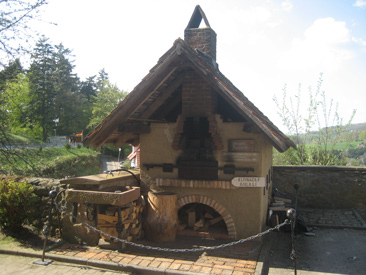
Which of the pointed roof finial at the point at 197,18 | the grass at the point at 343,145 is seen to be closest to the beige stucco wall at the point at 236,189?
the pointed roof finial at the point at 197,18

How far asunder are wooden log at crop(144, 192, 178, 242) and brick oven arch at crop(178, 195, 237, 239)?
1.64 feet

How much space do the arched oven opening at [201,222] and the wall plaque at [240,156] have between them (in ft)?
4.86

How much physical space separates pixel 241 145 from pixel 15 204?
5.19 m

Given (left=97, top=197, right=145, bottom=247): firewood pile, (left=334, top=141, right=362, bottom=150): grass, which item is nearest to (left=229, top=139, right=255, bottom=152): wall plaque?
(left=97, top=197, right=145, bottom=247): firewood pile

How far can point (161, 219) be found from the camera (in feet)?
22.9

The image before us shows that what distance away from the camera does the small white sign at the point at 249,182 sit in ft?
22.9

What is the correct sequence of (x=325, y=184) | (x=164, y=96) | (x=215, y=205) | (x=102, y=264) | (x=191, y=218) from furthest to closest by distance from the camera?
(x=325, y=184) → (x=164, y=96) → (x=191, y=218) → (x=215, y=205) → (x=102, y=264)

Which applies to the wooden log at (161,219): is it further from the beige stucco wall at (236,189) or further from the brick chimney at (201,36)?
the brick chimney at (201,36)

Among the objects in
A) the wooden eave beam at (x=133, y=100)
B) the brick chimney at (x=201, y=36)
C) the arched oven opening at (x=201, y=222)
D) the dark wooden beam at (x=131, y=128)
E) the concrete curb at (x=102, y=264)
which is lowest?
the concrete curb at (x=102, y=264)

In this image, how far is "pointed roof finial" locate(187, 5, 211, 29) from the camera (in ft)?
33.0

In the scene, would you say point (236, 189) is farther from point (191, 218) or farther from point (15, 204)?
point (15, 204)

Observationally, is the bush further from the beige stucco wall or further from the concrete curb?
the beige stucco wall

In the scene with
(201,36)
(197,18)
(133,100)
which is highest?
(197,18)

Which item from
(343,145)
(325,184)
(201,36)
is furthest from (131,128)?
(343,145)
